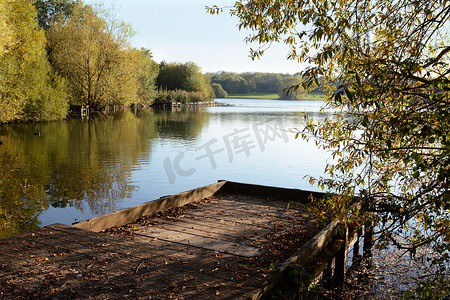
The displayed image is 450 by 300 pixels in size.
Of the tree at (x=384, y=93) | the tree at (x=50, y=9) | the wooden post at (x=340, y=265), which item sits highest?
the tree at (x=50, y=9)

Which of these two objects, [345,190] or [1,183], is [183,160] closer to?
[1,183]

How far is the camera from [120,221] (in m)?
6.33

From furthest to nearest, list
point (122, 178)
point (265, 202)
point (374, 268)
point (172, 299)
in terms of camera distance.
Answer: point (122, 178) → point (265, 202) → point (374, 268) → point (172, 299)

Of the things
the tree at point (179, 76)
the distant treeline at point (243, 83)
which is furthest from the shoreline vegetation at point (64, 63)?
the distant treeline at point (243, 83)

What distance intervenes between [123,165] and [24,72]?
16980 mm

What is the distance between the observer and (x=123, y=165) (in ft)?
51.7

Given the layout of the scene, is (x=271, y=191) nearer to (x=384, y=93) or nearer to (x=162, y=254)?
(x=162, y=254)

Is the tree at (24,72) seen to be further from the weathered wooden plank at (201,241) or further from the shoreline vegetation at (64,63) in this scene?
the weathered wooden plank at (201,241)

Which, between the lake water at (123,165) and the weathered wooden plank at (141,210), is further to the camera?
the lake water at (123,165)

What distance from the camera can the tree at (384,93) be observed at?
139 inches

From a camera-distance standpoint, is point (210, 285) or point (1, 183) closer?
point (210, 285)

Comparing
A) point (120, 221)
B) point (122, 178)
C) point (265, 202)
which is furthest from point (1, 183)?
point (265, 202)

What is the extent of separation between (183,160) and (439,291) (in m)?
14.5

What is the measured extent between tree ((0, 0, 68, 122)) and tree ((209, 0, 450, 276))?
21196mm
